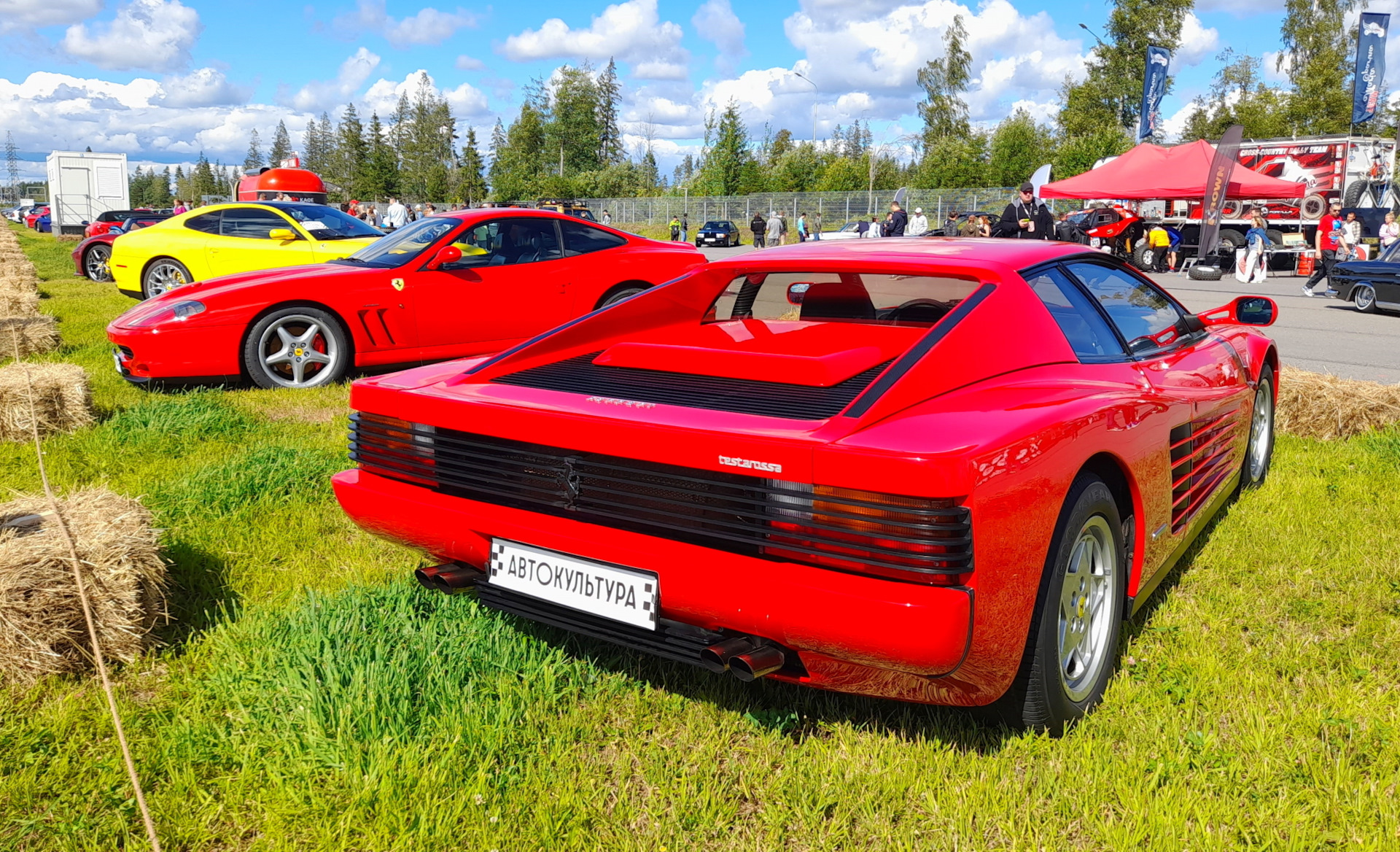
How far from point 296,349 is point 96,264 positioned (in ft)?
47.2

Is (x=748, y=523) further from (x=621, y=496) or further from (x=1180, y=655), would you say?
(x=1180, y=655)

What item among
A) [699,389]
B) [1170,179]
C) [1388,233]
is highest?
[1170,179]

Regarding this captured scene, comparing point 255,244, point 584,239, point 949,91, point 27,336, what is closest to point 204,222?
point 255,244

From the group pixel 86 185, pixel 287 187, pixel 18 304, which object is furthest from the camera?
pixel 86 185

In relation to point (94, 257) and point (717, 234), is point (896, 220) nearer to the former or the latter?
point (94, 257)

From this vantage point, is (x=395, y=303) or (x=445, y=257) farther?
(x=445, y=257)

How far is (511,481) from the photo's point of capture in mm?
2570

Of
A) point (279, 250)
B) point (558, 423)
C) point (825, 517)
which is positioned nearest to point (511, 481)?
point (558, 423)

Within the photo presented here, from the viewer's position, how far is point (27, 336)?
883cm

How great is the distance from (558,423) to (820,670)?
0.85 metres

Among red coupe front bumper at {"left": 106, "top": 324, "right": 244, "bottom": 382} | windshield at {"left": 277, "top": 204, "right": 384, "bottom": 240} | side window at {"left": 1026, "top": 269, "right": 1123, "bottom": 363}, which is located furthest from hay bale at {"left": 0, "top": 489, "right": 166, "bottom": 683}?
windshield at {"left": 277, "top": 204, "right": 384, "bottom": 240}

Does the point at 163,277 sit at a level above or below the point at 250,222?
below

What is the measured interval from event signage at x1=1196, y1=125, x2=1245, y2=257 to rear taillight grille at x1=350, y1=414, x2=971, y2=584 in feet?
72.9

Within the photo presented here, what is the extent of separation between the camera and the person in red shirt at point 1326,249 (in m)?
18.3
